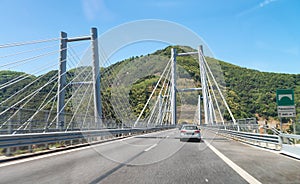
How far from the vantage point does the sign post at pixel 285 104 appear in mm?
13414

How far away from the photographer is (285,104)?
44.8 ft

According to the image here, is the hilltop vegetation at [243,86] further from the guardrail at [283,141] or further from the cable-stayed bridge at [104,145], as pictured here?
the guardrail at [283,141]

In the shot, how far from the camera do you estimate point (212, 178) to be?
6.18 meters

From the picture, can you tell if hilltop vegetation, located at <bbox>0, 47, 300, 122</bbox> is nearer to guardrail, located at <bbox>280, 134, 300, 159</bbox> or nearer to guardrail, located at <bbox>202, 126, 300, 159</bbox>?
guardrail, located at <bbox>202, 126, 300, 159</bbox>

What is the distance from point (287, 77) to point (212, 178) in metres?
85.8

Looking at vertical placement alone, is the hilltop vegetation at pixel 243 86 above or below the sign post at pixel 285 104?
above

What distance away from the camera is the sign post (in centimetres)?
1341

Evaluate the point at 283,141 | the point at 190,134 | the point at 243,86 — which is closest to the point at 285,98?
the point at 283,141

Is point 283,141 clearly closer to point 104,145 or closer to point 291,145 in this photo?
point 291,145

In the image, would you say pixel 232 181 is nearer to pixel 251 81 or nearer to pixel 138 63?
pixel 138 63

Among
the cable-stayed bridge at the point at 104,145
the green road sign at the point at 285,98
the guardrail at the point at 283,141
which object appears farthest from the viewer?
the green road sign at the point at 285,98

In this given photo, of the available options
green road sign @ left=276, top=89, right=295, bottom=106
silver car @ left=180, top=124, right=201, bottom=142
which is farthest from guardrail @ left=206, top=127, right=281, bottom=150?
silver car @ left=180, top=124, right=201, bottom=142

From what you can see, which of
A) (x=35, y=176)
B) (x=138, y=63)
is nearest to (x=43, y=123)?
(x=35, y=176)

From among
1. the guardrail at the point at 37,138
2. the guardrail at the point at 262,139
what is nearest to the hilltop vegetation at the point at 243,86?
the guardrail at the point at 262,139
